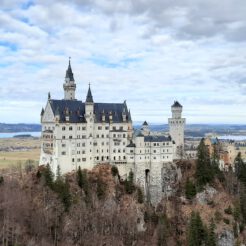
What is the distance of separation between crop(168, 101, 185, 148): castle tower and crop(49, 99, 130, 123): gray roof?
12.9 m

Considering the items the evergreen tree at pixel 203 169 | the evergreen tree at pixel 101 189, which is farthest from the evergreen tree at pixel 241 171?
the evergreen tree at pixel 101 189

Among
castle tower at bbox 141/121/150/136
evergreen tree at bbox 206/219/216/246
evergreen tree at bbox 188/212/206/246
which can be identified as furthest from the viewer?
castle tower at bbox 141/121/150/136

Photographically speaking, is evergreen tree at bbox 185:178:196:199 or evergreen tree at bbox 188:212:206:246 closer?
evergreen tree at bbox 188:212:206:246

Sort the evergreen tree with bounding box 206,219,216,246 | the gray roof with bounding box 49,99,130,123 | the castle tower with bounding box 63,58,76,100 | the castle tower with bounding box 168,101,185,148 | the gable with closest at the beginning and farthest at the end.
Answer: the evergreen tree with bounding box 206,219,216,246
the gable
the gray roof with bounding box 49,99,130,123
the castle tower with bounding box 63,58,76,100
the castle tower with bounding box 168,101,185,148

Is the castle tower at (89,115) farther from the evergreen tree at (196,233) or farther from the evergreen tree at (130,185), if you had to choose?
the evergreen tree at (196,233)

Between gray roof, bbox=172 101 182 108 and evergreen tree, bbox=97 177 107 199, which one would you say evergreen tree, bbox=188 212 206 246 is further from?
gray roof, bbox=172 101 182 108

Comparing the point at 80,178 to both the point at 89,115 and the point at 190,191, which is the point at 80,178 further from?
the point at 190,191

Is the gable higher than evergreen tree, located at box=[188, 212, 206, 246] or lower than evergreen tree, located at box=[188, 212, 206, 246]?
higher

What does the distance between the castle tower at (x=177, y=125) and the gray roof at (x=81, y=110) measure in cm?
1288

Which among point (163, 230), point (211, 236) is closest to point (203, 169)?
point (163, 230)

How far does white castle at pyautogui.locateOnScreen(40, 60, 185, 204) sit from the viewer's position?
342ft

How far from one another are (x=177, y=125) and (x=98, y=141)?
23669 mm

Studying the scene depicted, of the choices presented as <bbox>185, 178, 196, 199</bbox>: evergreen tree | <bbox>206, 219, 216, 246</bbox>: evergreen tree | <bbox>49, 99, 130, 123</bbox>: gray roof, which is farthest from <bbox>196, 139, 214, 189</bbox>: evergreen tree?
<bbox>49, 99, 130, 123</bbox>: gray roof

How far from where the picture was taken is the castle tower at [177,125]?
119250 millimetres
